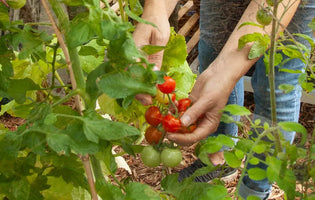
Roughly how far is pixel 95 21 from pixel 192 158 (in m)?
1.86

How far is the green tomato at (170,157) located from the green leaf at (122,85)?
31 cm

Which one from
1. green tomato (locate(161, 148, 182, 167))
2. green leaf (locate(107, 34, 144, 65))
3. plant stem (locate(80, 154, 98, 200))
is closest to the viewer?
green leaf (locate(107, 34, 144, 65))

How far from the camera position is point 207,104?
3.27 ft

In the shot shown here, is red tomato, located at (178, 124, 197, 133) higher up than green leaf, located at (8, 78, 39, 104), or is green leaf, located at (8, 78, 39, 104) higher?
Result: green leaf, located at (8, 78, 39, 104)

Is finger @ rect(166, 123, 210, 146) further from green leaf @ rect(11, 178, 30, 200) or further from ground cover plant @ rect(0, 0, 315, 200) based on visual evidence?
green leaf @ rect(11, 178, 30, 200)

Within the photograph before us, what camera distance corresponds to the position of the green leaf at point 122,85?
54 centimetres

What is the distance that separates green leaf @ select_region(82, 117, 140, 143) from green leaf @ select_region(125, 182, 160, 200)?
0.44 feet

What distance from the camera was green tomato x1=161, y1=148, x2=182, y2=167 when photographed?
83cm

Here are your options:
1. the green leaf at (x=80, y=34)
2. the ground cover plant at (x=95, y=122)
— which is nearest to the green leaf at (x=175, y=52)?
the ground cover plant at (x=95, y=122)

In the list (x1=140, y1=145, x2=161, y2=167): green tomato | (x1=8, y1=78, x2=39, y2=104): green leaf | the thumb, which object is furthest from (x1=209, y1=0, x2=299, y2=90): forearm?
(x1=8, y1=78, x2=39, y2=104): green leaf

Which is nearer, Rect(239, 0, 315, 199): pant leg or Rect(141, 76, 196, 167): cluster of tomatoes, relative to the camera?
Rect(141, 76, 196, 167): cluster of tomatoes

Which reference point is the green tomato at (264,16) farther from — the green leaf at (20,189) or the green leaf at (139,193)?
the green leaf at (20,189)

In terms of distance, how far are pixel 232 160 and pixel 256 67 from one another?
972 millimetres

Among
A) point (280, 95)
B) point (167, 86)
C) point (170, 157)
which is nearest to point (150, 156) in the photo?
point (170, 157)
